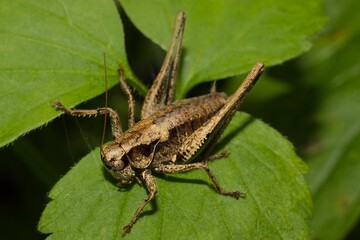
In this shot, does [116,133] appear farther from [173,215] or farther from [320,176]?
[320,176]

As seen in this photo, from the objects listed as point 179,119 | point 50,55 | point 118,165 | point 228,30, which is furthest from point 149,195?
point 228,30

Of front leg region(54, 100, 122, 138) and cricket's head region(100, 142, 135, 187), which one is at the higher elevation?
front leg region(54, 100, 122, 138)

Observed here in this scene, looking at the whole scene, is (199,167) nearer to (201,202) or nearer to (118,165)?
(201,202)

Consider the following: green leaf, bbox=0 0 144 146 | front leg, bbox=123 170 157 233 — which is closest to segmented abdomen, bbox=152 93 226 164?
front leg, bbox=123 170 157 233

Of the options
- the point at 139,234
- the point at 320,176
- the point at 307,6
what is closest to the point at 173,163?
the point at 139,234

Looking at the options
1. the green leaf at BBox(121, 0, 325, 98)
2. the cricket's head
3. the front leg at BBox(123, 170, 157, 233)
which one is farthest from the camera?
the green leaf at BBox(121, 0, 325, 98)

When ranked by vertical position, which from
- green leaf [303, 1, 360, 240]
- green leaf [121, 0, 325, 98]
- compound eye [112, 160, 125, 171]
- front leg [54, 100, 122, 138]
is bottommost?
green leaf [303, 1, 360, 240]

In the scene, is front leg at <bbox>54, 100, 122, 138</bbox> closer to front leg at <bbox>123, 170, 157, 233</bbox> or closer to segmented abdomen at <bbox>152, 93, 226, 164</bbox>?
segmented abdomen at <bbox>152, 93, 226, 164</bbox>

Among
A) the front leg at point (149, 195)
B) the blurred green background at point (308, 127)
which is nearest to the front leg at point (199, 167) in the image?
the front leg at point (149, 195)
